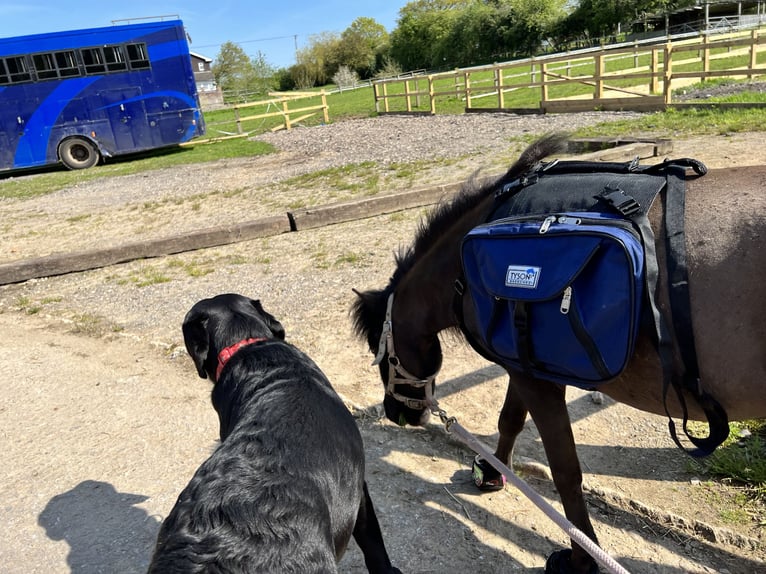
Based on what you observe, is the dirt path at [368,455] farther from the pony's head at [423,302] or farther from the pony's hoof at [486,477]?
the pony's head at [423,302]

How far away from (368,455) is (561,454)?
56.7 inches

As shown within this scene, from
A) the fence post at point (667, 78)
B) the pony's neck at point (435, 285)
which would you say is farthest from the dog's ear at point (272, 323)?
the fence post at point (667, 78)

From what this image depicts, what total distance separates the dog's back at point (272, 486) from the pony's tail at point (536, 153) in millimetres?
1381

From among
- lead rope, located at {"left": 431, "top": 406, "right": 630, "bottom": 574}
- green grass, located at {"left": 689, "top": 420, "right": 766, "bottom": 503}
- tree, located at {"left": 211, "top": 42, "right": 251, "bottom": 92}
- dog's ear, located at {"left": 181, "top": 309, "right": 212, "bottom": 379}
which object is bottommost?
green grass, located at {"left": 689, "top": 420, "right": 766, "bottom": 503}

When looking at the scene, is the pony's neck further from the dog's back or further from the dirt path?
the dirt path

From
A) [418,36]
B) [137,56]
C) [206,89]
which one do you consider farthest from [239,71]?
[137,56]

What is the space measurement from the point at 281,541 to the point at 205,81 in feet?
230

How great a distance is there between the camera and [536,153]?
104 inches

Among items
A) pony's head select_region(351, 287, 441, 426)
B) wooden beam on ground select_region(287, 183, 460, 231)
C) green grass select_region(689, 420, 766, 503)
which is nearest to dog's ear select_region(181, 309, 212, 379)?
pony's head select_region(351, 287, 441, 426)

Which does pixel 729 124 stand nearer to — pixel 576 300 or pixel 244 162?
pixel 576 300

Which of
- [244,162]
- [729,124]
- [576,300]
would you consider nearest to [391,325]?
[576,300]

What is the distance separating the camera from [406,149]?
14.9m

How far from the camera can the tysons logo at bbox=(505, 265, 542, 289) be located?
6.82 feet

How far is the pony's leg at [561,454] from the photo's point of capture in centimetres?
249
